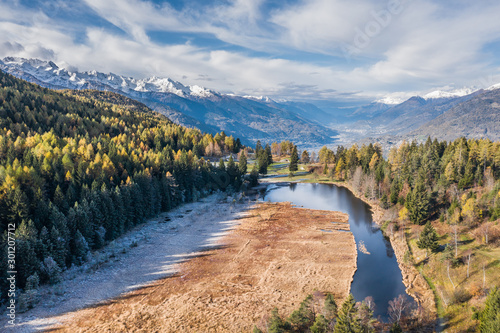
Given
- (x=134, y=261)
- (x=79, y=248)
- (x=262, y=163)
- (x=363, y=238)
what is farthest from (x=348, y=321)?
(x=262, y=163)

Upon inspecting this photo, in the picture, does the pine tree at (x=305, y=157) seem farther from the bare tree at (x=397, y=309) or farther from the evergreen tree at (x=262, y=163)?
the bare tree at (x=397, y=309)

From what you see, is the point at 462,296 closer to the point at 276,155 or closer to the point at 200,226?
the point at 200,226

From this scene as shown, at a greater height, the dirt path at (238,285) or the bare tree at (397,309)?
the dirt path at (238,285)

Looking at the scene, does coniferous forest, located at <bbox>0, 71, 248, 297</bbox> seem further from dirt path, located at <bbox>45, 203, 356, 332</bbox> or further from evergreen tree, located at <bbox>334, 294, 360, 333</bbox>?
evergreen tree, located at <bbox>334, 294, 360, 333</bbox>

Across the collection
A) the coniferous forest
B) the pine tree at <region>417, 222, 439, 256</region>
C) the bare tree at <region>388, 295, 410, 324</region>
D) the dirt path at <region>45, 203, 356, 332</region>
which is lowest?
the bare tree at <region>388, 295, 410, 324</region>

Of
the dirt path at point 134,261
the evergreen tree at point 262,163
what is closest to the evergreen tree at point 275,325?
the dirt path at point 134,261

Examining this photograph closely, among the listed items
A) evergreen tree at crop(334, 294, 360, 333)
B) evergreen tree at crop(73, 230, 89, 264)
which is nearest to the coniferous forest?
evergreen tree at crop(73, 230, 89, 264)
